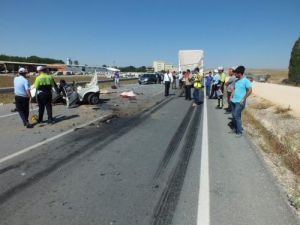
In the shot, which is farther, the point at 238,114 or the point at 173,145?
the point at 238,114

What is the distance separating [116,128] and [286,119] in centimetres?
705

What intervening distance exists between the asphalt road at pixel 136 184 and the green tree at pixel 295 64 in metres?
26.3

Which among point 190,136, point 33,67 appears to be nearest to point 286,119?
point 190,136

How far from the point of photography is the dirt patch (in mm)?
5989

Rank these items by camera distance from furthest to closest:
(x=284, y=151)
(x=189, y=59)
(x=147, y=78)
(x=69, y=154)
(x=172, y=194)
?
(x=147, y=78) → (x=189, y=59) → (x=284, y=151) → (x=69, y=154) → (x=172, y=194)

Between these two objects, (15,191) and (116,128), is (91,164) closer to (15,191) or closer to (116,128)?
(15,191)

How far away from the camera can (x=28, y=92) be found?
11109mm

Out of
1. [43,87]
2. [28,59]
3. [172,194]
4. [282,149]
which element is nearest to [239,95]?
[282,149]

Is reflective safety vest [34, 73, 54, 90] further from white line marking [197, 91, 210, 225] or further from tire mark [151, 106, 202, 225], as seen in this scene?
white line marking [197, 91, 210, 225]

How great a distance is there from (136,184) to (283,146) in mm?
4613

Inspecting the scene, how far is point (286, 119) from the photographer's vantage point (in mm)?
14188

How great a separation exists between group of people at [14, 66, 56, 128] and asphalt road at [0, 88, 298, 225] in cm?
256

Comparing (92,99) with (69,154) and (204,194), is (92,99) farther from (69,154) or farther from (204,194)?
(204,194)

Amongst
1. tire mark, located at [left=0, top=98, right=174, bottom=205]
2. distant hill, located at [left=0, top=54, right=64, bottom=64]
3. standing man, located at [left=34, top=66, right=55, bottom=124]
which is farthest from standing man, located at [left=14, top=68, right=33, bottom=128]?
distant hill, located at [left=0, top=54, right=64, bottom=64]
